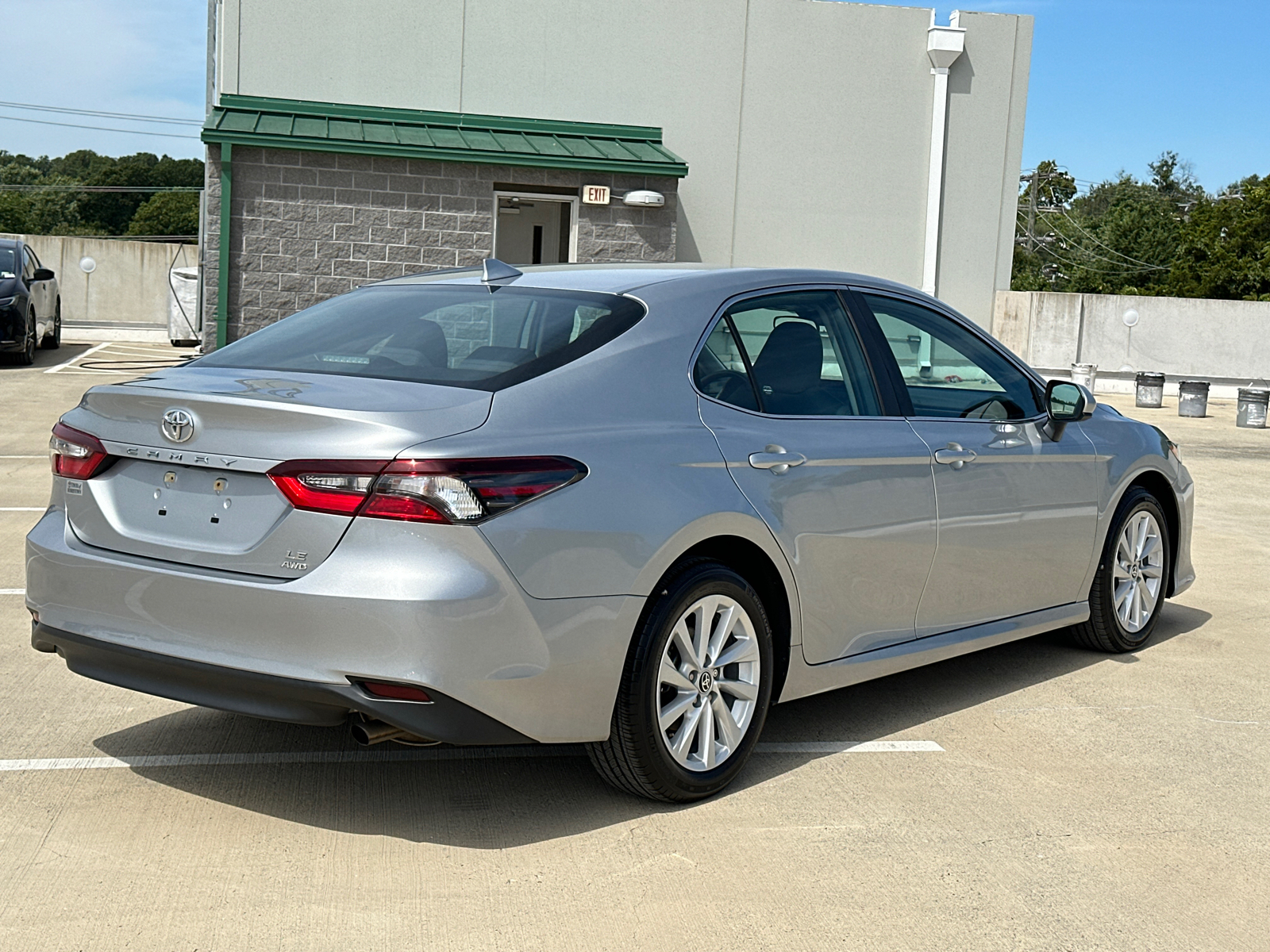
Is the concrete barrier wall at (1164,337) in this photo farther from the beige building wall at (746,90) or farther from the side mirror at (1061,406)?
the side mirror at (1061,406)

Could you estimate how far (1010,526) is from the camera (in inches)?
207

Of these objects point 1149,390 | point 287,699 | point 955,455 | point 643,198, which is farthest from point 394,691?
point 1149,390

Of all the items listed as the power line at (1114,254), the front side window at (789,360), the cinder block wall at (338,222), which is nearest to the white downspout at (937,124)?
the cinder block wall at (338,222)

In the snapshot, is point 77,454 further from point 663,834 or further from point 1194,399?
point 1194,399

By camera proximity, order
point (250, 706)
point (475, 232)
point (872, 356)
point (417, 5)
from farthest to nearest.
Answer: point (417, 5), point (475, 232), point (872, 356), point (250, 706)

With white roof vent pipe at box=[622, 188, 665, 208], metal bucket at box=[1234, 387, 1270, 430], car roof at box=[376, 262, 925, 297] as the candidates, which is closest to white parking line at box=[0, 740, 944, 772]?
car roof at box=[376, 262, 925, 297]

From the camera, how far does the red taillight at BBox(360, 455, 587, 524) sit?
3.37 meters

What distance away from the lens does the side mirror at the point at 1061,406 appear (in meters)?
5.54

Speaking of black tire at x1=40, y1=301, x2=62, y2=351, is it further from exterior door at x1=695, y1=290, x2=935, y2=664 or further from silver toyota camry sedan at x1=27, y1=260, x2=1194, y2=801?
exterior door at x1=695, y1=290, x2=935, y2=664

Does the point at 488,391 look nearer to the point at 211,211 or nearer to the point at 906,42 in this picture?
the point at 211,211

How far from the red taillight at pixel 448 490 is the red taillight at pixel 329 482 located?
1.3 inches

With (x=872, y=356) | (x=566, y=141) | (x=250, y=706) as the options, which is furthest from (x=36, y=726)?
(x=566, y=141)

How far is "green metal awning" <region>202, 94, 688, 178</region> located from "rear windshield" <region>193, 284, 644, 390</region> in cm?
1278

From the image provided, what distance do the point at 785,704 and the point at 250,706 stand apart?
240 cm
